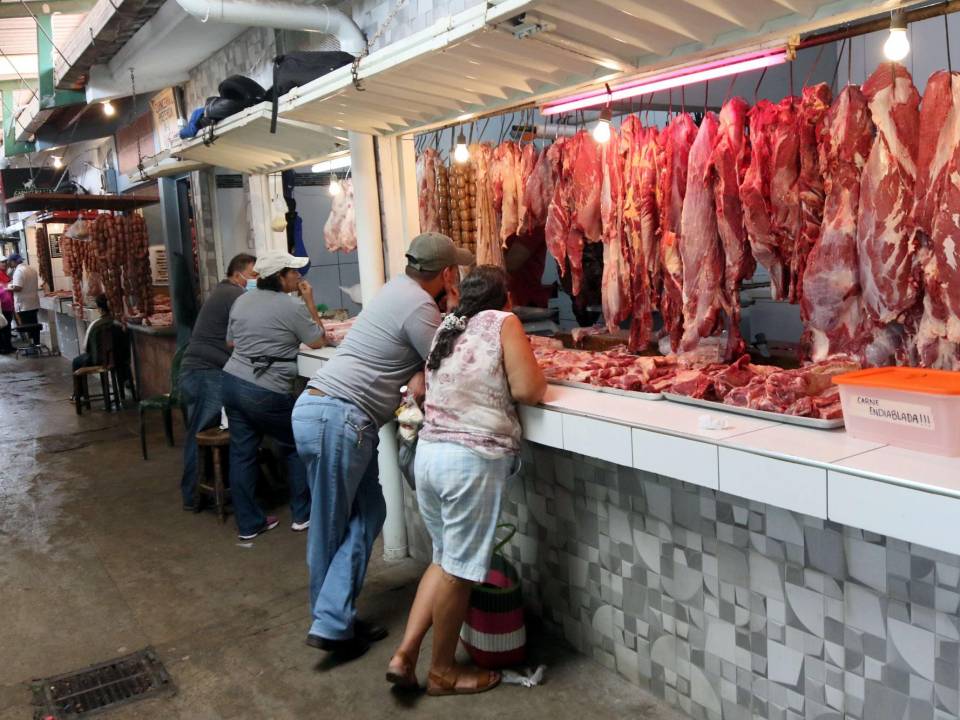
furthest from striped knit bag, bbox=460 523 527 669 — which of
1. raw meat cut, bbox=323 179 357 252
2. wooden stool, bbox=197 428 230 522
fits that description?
raw meat cut, bbox=323 179 357 252

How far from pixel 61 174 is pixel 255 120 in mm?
14149

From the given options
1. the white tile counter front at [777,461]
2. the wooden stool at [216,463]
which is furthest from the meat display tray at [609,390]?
the wooden stool at [216,463]

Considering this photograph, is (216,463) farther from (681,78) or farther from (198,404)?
(681,78)

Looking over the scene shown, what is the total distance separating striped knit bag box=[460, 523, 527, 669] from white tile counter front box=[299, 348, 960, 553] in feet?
2.52

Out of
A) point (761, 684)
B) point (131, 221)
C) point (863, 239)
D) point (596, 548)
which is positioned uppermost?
point (131, 221)

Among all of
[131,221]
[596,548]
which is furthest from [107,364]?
[596,548]

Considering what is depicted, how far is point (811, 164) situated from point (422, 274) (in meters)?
1.64

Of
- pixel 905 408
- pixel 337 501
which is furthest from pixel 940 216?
pixel 337 501

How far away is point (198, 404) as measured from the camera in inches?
241

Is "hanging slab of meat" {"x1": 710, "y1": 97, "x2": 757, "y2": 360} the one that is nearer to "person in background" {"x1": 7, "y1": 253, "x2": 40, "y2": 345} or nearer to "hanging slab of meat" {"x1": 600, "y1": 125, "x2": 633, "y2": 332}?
"hanging slab of meat" {"x1": 600, "y1": 125, "x2": 633, "y2": 332}

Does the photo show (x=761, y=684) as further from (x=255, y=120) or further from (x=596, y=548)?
(x=255, y=120)

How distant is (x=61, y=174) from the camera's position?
16781mm

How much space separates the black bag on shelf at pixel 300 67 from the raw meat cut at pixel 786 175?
102 inches

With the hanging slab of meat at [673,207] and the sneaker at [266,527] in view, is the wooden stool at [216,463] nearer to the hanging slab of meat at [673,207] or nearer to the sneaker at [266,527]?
the sneaker at [266,527]
